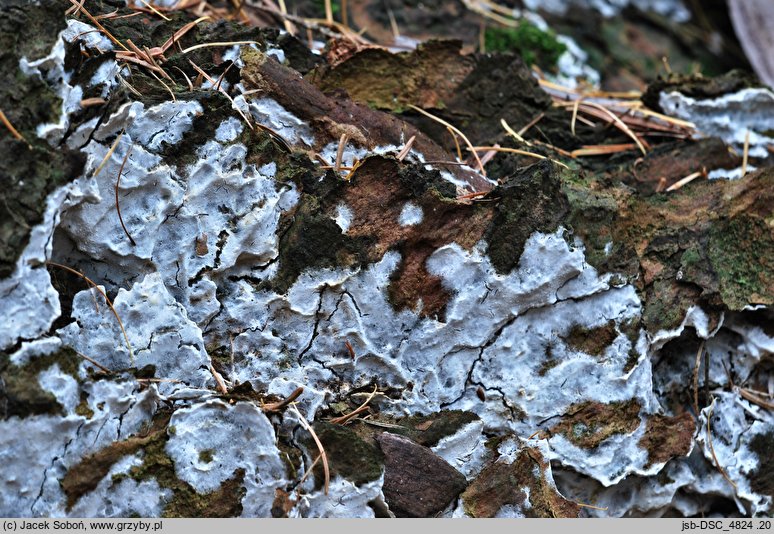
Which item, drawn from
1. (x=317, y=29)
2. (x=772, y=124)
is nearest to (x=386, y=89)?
(x=317, y=29)

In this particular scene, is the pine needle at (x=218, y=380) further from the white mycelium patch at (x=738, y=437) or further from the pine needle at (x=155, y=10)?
the white mycelium patch at (x=738, y=437)

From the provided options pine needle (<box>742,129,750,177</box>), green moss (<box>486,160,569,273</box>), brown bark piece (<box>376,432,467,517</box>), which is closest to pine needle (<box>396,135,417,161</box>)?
green moss (<box>486,160,569,273</box>)

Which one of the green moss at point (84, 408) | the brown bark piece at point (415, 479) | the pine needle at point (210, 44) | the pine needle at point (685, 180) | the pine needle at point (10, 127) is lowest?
the brown bark piece at point (415, 479)

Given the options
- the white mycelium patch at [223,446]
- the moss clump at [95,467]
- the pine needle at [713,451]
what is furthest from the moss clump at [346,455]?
the pine needle at [713,451]

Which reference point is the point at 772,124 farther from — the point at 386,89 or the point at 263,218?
the point at 263,218

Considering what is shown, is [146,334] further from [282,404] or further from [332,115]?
[332,115]

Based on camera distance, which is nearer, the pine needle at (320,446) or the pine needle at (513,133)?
the pine needle at (320,446)

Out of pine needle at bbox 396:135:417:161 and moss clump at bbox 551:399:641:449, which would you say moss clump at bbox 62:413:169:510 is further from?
moss clump at bbox 551:399:641:449
